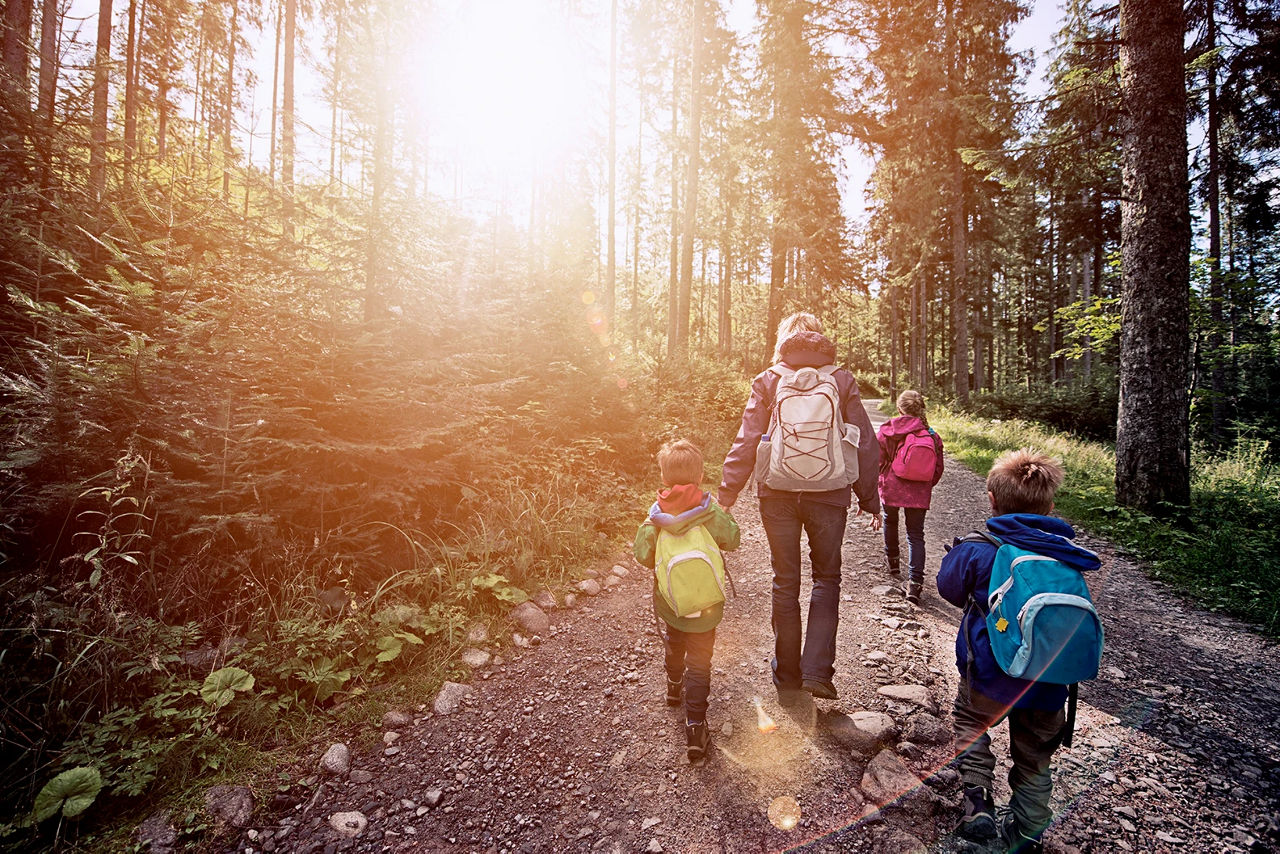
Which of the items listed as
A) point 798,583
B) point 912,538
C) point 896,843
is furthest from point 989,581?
point 912,538

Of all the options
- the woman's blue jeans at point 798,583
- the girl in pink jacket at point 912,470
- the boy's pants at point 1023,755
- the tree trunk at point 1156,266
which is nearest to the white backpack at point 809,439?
the woman's blue jeans at point 798,583

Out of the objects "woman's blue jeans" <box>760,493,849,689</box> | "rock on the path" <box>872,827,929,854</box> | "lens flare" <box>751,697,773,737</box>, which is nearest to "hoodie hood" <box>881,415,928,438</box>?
"woman's blue jeans" <box>760,493,849,689</box>

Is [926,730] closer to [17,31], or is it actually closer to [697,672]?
[697,672]

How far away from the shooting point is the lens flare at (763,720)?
10.0 ft

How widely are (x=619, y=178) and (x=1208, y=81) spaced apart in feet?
61.8

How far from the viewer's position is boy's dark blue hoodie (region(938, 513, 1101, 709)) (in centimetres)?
221

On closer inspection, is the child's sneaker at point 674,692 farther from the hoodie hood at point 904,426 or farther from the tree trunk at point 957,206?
the tree trunk at point 957,206

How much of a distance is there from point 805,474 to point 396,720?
115 inches

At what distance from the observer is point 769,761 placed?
2.78 meters

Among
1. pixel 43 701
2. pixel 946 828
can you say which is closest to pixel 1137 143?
pixel 946 828

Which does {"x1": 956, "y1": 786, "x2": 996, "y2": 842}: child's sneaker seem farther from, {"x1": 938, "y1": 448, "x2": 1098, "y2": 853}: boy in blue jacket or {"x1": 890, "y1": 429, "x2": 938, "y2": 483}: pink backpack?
{"x1": 890, "y1": 429, "x2": 938, "y2": 483}: pink backpack

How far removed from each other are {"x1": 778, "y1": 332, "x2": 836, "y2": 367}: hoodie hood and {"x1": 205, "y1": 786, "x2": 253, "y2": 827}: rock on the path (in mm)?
3760

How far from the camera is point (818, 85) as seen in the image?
1464 cm

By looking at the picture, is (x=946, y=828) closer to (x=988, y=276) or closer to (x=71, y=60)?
(x=71, y=60)
